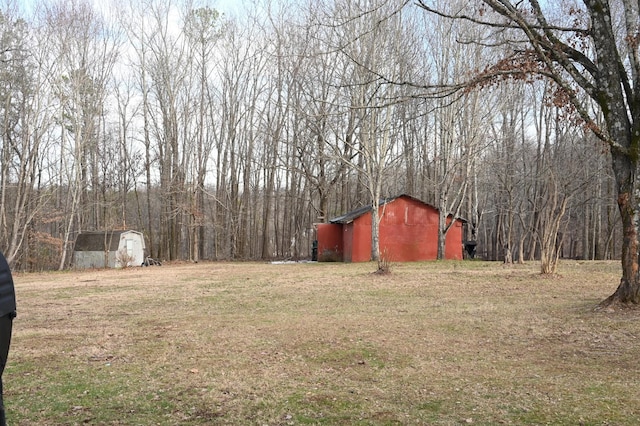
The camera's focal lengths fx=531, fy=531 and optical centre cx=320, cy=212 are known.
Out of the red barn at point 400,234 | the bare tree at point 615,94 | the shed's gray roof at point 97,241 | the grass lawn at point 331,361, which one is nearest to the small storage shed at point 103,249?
the shed's gray roof at point 97,241

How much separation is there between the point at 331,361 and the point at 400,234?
1974 cm

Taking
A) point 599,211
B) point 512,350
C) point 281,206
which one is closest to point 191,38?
point 281,206

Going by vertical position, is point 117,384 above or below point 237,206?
below

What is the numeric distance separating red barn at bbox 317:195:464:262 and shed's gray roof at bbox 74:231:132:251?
11.2m

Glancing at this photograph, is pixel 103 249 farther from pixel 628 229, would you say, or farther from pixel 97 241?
pixel 628 229

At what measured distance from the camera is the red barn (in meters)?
24.4

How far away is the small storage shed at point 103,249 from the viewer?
28297 millimetres

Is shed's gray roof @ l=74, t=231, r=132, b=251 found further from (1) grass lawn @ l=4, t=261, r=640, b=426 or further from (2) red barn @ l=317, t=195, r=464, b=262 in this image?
(1) grass lawn @ l=4, t=261, r=640, b=426

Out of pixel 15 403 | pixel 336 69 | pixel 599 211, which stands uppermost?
pixel 336 69

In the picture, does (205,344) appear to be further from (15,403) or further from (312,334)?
(15,403)

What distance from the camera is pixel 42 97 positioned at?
2330 centimetres

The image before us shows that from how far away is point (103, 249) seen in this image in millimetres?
28547

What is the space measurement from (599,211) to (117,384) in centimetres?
3471

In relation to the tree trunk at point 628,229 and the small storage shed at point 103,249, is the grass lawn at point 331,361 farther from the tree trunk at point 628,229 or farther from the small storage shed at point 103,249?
the small storage shed at point 103,249
